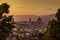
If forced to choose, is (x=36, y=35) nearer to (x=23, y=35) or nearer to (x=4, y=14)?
(x=23, y=35)

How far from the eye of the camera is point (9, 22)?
10.7 meters

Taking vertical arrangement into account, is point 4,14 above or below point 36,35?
above

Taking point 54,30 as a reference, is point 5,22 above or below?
above

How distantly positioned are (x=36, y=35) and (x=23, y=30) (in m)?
0.92

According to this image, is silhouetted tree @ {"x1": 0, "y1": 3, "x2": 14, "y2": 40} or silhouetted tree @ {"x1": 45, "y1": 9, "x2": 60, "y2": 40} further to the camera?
silhouetted tree @ {"x1": 0, "y1": 3, "x2": 14, "y2": 40}

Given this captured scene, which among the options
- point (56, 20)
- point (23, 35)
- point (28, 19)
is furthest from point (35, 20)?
point (56, 20)

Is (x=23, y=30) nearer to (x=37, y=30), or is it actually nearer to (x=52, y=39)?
(x=37, y=30)

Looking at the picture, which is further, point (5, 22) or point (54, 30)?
point (5, 22)

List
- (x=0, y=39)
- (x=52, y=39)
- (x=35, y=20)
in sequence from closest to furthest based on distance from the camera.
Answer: (x=52, y=39) → (x=0, y=39) → (x=35, y=20)

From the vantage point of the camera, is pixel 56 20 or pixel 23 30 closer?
pixel 56 20

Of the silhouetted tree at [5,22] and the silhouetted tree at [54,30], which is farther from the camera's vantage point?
the silhouetted tree at [5,22]

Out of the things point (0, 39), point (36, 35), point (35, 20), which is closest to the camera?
point (0, 39)

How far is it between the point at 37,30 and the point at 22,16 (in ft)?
4.98

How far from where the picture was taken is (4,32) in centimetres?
1055
